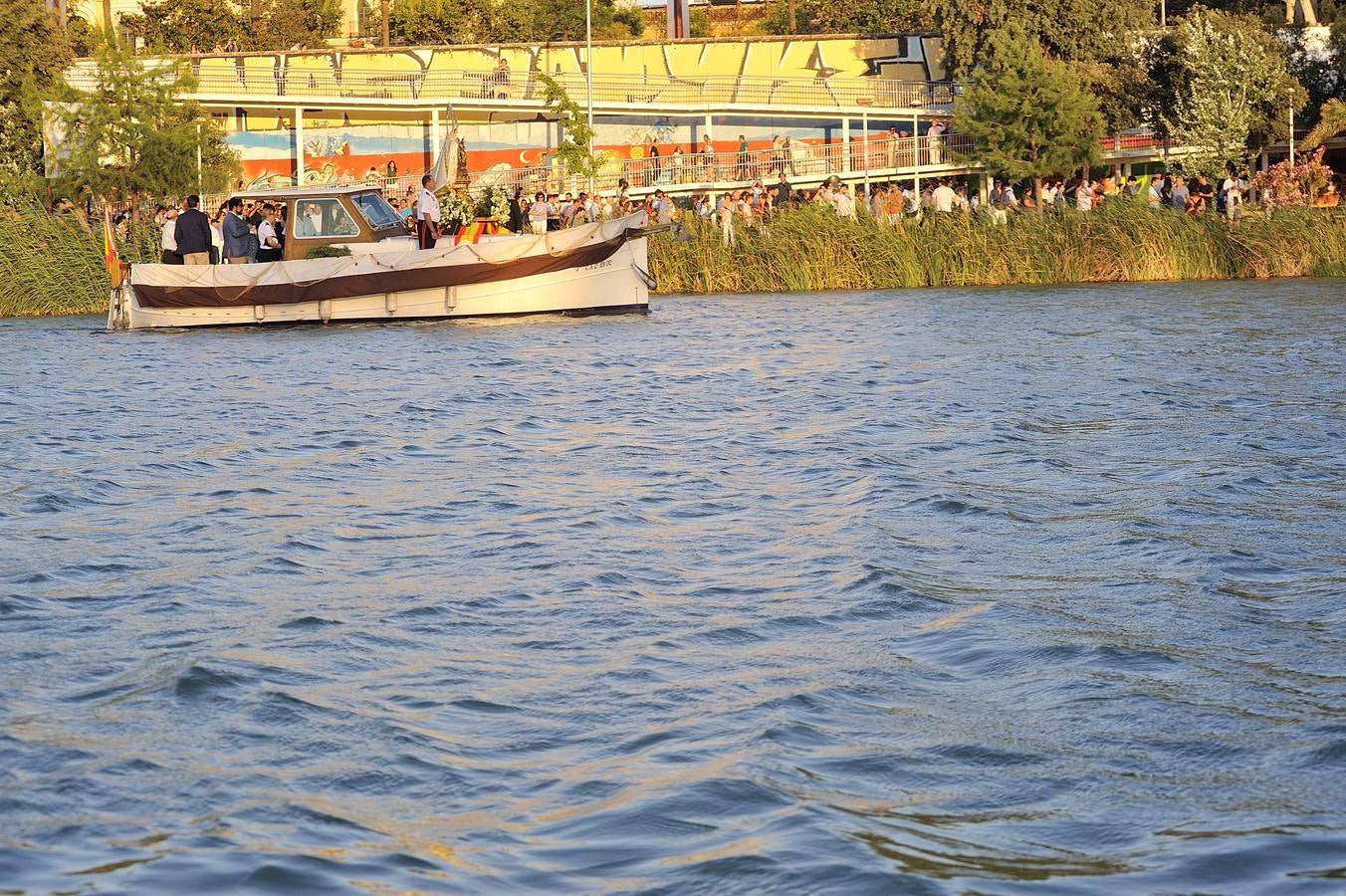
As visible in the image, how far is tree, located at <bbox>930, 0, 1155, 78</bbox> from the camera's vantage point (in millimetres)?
57469

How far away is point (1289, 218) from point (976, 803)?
28.3 meters

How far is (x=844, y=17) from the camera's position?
249 ft

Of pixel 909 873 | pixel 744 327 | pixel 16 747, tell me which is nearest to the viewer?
pixel 909 873

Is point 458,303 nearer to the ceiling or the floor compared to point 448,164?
nearer to the floor

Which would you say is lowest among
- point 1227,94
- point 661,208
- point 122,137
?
point 661,208

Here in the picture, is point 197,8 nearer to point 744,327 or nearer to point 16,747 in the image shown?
point 744,327

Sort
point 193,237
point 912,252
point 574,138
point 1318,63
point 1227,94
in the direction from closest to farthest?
point 193,237
point 912,252
point 574,138
point 1227,94
point 1318,63

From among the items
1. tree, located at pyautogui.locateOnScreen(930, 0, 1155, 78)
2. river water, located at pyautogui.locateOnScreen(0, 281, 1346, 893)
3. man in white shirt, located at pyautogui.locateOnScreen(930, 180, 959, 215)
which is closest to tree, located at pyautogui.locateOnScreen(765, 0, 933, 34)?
tree, located at pyautogui.locateOnScreen(930, 0, 1155, 78)

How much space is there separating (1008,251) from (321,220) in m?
11.7

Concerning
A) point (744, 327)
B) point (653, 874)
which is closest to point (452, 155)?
point (744, 327)

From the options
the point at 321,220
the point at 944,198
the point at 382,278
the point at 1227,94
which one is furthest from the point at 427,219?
the point at 1227,94

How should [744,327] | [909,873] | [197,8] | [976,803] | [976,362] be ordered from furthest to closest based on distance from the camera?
[197,8] < [744,327] < [976,362] < [976,803] < [909,873]

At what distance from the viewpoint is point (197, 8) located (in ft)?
240

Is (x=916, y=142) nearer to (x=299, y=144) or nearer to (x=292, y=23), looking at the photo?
(x=299, y=144)
